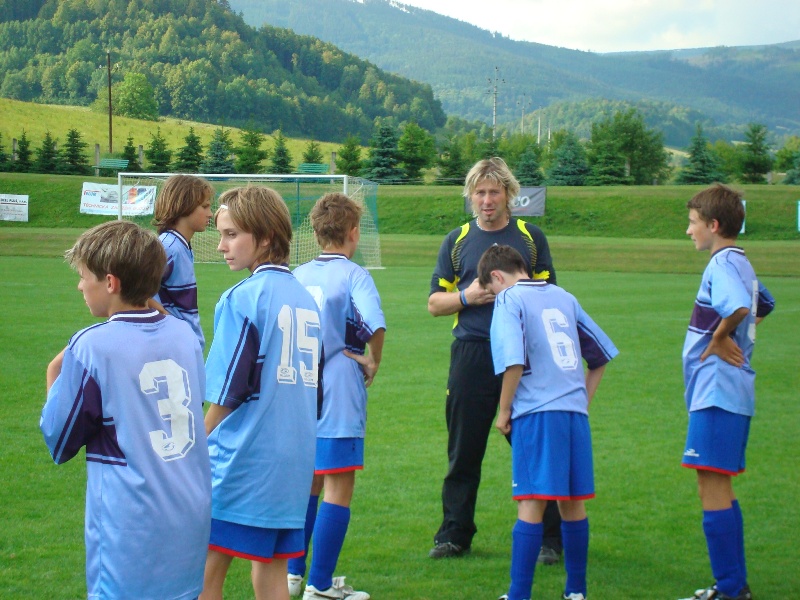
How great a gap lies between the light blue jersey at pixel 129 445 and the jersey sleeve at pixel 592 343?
2.23 m

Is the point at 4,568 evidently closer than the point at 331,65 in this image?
Yes

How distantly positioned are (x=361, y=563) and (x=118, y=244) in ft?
9.17

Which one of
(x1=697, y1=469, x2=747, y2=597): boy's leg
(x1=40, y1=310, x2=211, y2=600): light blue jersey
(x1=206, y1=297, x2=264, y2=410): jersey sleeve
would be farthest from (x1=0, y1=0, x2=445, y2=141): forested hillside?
(x1=40, y1=310, x2=211, y2=600): light blue jersey

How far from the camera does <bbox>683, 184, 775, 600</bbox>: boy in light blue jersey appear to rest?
436 cm

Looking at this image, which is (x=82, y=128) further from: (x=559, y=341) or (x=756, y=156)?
(x=559, y=341)

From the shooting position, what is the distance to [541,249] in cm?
511

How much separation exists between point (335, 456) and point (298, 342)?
1214 millimetres

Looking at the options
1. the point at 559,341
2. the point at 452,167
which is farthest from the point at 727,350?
the point at 452,167

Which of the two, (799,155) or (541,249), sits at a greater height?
(799,155)

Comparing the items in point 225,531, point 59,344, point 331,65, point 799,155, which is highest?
point 331,65

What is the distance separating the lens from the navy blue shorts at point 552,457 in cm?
405

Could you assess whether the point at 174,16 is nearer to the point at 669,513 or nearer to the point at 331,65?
the point at 331,65

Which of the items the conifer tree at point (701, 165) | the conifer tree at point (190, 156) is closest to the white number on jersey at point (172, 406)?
the conifer tree at point (701, 165)

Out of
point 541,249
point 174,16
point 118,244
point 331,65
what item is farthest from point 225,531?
point 331,65
